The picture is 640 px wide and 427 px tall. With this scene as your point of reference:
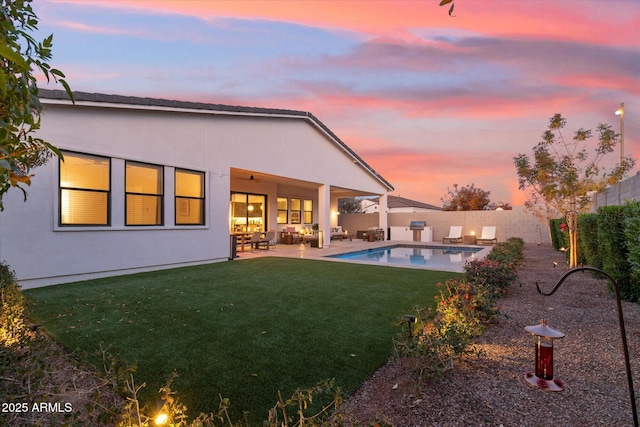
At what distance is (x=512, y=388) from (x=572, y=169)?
969 centimetres

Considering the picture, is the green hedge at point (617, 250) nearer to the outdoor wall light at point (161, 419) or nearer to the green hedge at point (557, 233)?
the outdoor wall light at point (161, 419)

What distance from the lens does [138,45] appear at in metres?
10.7

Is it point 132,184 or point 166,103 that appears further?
point 166,103

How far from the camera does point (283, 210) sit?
65.8 feet

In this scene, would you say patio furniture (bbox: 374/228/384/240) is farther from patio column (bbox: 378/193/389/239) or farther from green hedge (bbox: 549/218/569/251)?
green hedge (bbox: 549/218/569/251)

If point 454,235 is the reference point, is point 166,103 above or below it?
above

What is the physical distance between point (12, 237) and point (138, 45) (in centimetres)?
714

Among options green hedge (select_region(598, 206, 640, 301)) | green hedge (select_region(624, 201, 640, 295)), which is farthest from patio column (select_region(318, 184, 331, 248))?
green hedge (select_region(624, 201, 640, 295))

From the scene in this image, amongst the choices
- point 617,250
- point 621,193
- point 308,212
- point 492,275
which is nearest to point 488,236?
point 621,193

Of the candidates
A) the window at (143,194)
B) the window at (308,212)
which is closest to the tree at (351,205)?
the window at (308,212)

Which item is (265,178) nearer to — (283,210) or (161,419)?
Answer: (283,210)

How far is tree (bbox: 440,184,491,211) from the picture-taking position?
1366 inches

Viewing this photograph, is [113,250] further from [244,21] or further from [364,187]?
[364,187]

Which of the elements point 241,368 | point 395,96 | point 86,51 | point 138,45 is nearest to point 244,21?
point 138,45
